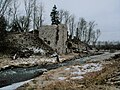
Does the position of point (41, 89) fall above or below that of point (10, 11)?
below

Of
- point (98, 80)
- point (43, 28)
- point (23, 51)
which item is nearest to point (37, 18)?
point (43, 28)

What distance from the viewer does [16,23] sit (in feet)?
254

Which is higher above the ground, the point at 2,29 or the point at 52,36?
the point at 2,29

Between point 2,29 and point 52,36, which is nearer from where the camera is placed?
point 2,29

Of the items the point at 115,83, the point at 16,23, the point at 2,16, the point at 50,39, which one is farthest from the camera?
the point at 16,23

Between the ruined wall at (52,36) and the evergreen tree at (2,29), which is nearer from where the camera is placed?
the evergreen tree at (2,29)

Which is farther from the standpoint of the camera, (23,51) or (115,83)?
(23,51)

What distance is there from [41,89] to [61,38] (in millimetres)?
53659

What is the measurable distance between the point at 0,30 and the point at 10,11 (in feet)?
52.9

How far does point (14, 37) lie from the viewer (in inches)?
2435

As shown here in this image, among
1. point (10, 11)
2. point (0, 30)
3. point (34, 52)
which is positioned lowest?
point (34, 52)

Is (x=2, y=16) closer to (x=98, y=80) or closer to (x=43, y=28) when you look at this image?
(x=43, y=28)

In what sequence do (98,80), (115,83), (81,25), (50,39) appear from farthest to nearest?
(81,25) → (50,39) → (98,80) → (115,83)

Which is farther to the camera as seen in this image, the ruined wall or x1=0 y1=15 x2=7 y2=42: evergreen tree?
the ruined wall
